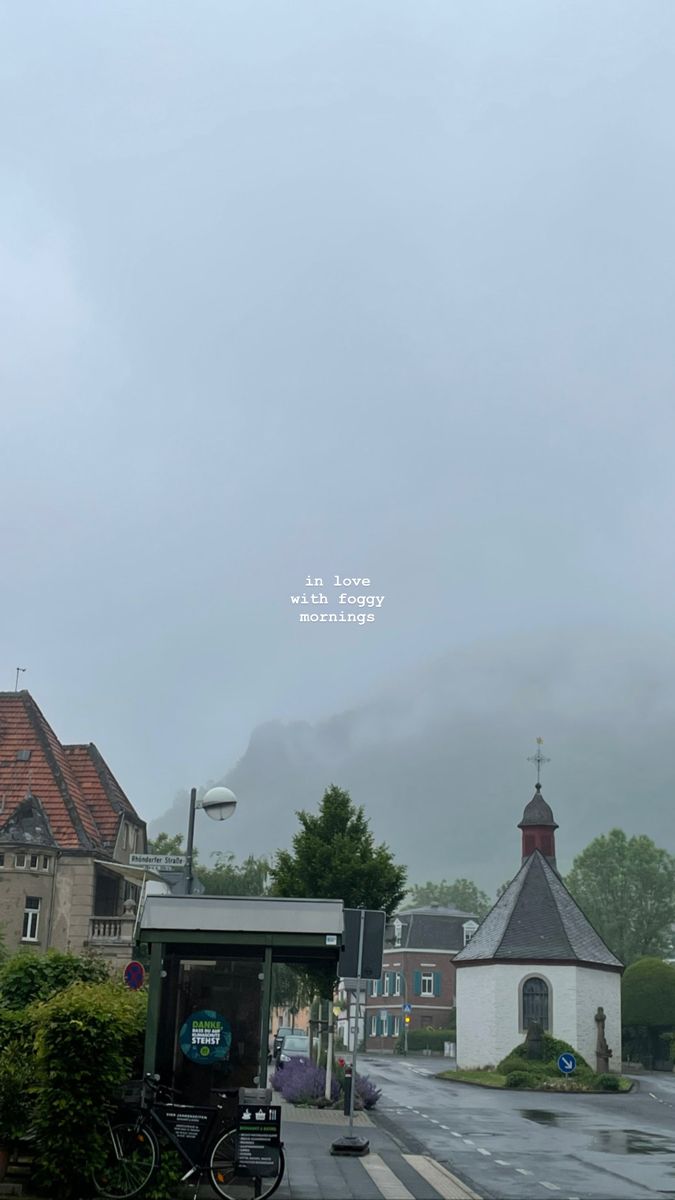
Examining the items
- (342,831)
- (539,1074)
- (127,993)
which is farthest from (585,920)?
(127,993)

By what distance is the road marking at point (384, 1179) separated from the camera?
542 inches

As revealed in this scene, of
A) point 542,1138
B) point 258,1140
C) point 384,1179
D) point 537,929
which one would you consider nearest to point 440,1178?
point 384,1179

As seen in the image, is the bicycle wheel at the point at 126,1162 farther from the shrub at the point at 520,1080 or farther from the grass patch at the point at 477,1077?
the grass patch at the point at 477,1077

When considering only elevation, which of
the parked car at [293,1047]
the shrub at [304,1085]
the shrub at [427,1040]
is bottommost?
the shrub at [427,1040]

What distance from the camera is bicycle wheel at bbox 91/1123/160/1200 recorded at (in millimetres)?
12008

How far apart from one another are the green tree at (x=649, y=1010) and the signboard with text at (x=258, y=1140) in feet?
207

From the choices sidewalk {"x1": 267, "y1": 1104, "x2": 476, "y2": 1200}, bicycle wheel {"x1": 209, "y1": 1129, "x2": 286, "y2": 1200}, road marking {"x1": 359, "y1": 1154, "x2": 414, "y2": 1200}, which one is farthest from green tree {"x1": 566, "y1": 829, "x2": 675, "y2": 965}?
bicycle wheel {"x1": 209, "y1": 1129, "x2": 286, "y2": 1200}

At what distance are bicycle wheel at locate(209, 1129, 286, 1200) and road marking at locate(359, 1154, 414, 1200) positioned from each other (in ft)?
5.55

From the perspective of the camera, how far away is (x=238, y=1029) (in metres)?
13.8

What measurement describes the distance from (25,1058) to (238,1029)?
2495mm

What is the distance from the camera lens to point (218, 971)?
1391 centimetres

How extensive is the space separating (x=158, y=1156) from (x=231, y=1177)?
2.89 ft

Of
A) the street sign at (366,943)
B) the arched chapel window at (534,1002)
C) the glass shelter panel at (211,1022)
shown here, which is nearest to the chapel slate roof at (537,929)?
the arched chapel window at (534,1002)

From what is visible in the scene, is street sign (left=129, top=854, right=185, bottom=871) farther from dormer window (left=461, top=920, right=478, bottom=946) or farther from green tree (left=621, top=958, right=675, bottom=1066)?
dormer window (left=461, top=920, right=478, bottom=946)
